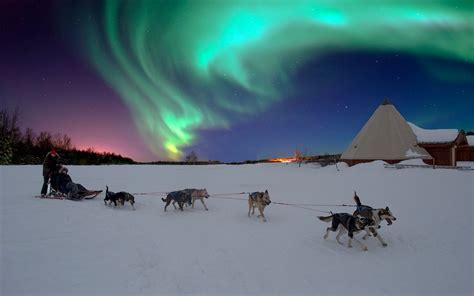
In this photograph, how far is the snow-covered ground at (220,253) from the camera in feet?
17.9

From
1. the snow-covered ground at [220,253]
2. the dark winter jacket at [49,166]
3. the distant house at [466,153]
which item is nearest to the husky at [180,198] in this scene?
the snow-covered ground at [220,253]

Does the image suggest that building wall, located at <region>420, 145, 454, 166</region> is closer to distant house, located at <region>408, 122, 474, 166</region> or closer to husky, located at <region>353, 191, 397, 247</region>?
distant house, located at <region>408, 122, 474, 166</region>

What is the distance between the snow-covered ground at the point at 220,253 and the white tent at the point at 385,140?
16456 mm

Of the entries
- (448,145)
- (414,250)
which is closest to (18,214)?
(414,250)

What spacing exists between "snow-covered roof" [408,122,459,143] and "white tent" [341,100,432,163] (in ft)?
2.77

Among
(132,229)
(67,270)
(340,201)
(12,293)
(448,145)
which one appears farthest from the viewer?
(448,145)

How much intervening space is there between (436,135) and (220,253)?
30.3m

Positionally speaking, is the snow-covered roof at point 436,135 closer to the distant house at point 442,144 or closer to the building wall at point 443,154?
the distant house at point 442,144

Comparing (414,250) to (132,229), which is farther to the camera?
(132,229)

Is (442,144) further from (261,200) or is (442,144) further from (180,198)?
(180,198)

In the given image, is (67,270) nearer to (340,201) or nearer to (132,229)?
(132,229)

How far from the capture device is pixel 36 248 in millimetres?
6355

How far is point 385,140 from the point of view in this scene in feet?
92.5

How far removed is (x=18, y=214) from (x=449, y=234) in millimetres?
13702
